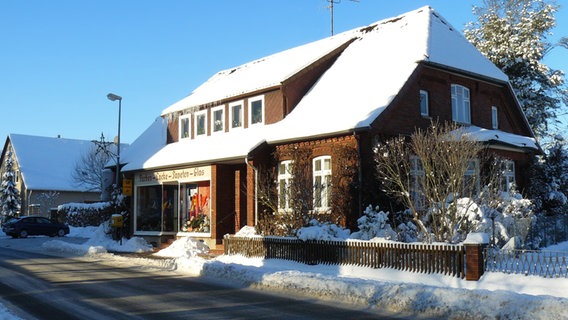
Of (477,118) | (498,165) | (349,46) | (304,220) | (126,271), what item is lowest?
(126,271)

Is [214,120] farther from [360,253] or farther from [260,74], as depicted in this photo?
[360,253]

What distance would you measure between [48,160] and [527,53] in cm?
4691

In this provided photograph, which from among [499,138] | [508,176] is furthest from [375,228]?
[508,176]

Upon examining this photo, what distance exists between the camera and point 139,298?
11.7m

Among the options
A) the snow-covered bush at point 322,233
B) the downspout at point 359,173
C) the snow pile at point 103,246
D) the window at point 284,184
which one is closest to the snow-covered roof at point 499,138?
the downspout at point 359,173

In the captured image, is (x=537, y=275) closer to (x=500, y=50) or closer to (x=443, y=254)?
(x=443, y=254)

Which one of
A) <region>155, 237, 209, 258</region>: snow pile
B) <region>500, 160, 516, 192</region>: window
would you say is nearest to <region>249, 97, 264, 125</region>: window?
<region>155, 237, 209, 258</region>: snow pile

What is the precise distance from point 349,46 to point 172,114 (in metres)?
9.30

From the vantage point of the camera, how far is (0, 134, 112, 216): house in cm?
5500

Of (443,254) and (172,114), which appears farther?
(172,114)

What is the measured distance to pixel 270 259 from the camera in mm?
17094

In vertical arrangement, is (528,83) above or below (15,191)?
above

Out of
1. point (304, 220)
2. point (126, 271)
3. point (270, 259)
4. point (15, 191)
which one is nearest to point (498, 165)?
point (304, 220)

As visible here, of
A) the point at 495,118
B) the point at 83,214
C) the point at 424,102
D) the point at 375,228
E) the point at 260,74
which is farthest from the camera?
the point at 83,214
